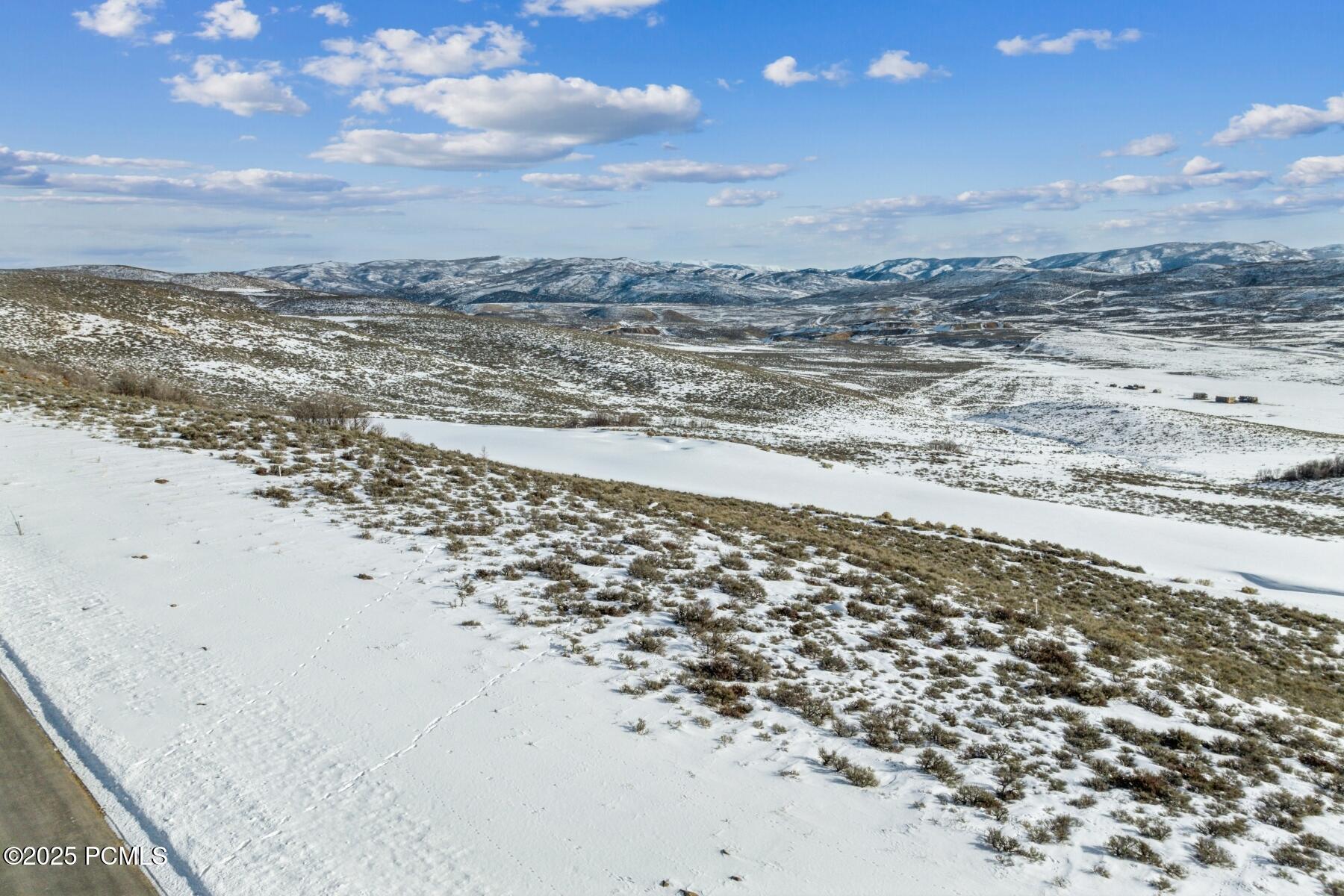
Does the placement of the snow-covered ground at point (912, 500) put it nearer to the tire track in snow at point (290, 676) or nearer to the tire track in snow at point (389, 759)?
the tire track in snow at point (290, 676)

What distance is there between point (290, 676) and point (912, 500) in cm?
2198

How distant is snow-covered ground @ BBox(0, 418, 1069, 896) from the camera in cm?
551

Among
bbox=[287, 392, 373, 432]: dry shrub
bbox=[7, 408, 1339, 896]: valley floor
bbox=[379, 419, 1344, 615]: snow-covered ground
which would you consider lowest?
bbox=[379, 419, 1344, 615]: snow-covered ground

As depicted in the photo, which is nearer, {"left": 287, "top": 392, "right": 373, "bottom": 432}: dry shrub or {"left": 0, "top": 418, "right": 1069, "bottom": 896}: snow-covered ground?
{"left": 0, "top": 418, "right": 1069, "bottom": 896}: snow-covered ground

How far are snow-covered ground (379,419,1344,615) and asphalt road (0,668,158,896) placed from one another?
1908 cm

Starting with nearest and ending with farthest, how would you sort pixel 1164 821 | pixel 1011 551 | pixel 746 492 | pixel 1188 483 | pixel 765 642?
pixel 1164 821 → pixel 765 642 → pixel 1011 551 → pixel 746 492 → pixel 1188 483

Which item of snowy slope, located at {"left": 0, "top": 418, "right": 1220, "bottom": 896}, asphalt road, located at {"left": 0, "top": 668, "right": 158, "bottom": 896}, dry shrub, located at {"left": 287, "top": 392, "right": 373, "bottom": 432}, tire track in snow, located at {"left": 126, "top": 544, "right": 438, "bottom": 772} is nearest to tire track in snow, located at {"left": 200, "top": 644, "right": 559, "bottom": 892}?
snowy slope, located at {"left": 0, "top": 418, "right": 1220, "bottom": 896}

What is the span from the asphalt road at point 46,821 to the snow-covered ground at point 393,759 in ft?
0.47

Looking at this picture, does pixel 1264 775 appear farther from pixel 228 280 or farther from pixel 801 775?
pixel 228 280

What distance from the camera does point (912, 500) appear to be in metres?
25.7

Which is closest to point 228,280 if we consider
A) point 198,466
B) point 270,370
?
point 270,370

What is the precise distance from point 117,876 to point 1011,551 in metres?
18.8

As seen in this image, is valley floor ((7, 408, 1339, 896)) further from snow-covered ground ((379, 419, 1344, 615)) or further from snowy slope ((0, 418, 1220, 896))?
snow-covered ground ((379, 419, 1344, 615))

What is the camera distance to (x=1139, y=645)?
11.1 meters
